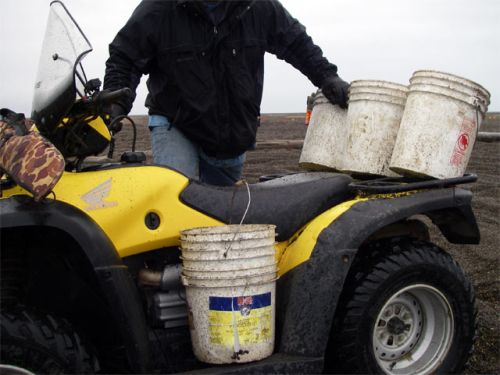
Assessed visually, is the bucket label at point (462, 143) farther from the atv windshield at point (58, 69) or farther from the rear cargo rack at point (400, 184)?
the atv windshield at point (58, 69)

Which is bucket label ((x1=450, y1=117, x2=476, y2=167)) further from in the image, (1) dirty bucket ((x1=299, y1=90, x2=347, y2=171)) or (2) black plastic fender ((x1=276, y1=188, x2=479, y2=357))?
(1) dirty bucket ((x1=299, y1=90, x2=347, y2=171))

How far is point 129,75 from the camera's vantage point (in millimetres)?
3848

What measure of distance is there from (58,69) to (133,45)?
109 centimetres

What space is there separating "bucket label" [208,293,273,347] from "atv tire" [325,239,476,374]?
0.44 meters

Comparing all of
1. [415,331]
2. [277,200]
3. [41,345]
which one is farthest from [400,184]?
[41,345]

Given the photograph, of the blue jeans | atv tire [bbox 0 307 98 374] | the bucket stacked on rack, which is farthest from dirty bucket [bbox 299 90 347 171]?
atv tire [bbox 0 307 98 374]

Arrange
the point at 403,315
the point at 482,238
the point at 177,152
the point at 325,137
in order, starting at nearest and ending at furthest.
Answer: the point at 403,315, the point at 325,137, the point at 177,152, the point at 482,238

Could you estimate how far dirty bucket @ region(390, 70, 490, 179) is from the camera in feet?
10.4

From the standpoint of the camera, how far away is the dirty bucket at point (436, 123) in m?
3.18

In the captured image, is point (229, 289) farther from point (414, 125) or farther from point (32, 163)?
point (414, 125)

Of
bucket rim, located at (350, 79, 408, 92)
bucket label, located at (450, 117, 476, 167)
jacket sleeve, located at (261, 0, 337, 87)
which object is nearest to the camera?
bucket label, located at (450, 117, 476, 167)

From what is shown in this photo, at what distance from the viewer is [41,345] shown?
241 cm

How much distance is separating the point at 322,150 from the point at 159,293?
1420 mm

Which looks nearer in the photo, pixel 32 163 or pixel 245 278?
pixel 32 163
